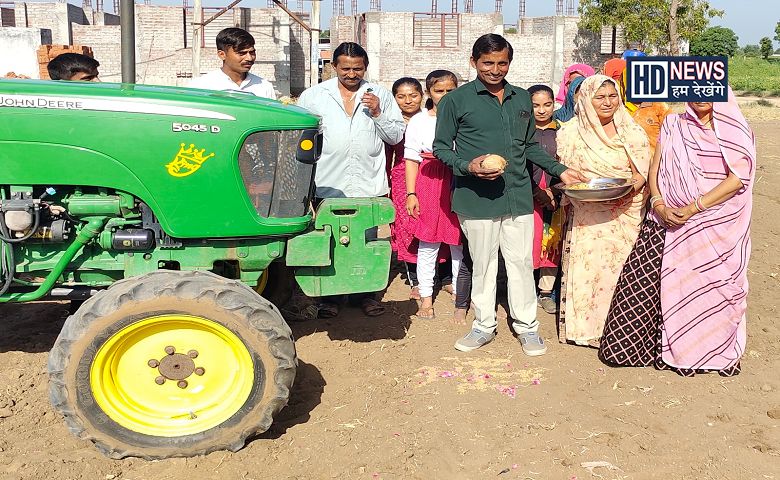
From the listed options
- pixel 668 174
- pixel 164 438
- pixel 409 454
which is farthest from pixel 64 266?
pixel 668 174

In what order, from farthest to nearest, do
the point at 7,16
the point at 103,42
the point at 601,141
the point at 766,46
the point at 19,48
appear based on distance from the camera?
the point at 766,46 → the point at 7,16 → the point at 103,42 → the point at 19,48 → the point at 601,141

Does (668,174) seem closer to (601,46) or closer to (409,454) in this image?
(409,454)

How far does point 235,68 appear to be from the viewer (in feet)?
16.2

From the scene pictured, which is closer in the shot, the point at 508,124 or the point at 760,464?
the point at 760,464

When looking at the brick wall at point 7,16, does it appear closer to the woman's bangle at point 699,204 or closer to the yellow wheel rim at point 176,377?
the yellow wheel rim at point 176,377

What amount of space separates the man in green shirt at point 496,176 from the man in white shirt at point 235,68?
1.31 meters

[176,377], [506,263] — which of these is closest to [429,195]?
[506,263]

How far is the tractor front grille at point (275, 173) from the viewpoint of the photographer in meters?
3.46

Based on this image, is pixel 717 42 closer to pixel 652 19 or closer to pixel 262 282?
pixel 652 19

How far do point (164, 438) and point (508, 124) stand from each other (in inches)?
99.2

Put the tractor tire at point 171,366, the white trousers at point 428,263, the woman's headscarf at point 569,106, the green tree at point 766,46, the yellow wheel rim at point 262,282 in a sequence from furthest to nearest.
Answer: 1. the green tree at point 766,46
2. the woman's headscarf at point 569,106
3. the white trousers at point 428,263
4. the yellow wheel rim at point 262,282
5. the tractor tire at point 171,366

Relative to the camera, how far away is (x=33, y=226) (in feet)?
11.1

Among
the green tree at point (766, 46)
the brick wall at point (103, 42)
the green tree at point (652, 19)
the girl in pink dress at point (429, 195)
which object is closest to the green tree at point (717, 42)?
the green tree at point (766, 46)

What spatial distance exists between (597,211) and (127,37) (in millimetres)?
2931
